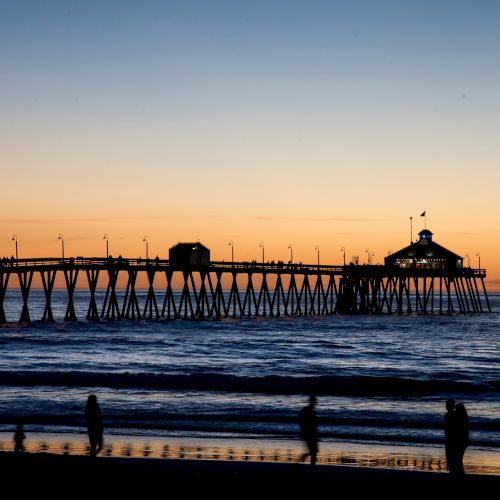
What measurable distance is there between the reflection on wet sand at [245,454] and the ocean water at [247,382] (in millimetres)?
1162

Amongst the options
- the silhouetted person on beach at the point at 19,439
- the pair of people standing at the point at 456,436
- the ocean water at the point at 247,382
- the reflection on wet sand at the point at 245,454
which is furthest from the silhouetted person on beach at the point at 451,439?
the silhouetted person on beach at the point at 19,439

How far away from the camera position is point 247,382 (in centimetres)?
2880

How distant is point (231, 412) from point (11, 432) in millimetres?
6294

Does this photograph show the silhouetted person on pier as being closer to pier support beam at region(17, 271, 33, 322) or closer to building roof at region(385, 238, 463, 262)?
pier support beam at region(17, 271, 33, 322)

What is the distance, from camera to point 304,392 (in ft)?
88.9

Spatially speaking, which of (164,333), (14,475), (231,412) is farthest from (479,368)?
(14,475)

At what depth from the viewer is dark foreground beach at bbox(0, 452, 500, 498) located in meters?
11.3

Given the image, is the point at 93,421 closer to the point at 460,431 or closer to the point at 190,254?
the point at 460,431

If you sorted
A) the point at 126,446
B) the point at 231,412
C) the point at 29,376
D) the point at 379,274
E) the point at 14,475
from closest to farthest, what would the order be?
1. the point at 14,475
2. the point at 126,446
3. the point at 231,412
4. the point at 29,376
5. the point at 379,274

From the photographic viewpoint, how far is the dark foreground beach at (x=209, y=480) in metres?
11.3

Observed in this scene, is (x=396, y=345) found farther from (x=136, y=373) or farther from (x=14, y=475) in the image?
(x=14, y=475)

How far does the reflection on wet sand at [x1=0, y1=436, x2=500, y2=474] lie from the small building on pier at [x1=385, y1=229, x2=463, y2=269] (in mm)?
66064

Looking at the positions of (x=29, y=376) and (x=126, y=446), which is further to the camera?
(x=29, y=376)

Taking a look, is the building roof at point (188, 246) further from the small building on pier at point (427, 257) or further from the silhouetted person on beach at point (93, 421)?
the silhouetted person on beach at point (93, 421)
